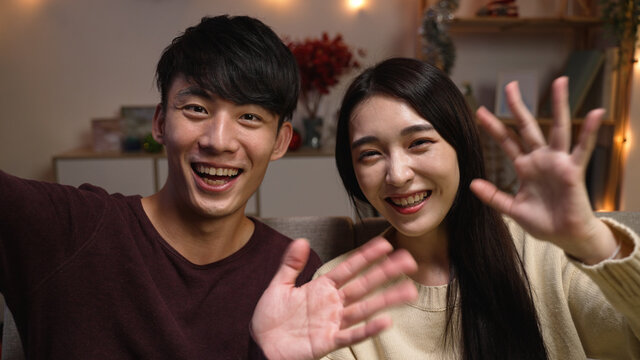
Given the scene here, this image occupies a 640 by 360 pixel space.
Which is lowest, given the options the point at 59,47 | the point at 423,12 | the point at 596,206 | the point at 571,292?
the point at 596,206

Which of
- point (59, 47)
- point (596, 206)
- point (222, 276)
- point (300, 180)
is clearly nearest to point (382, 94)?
point (222, 276)

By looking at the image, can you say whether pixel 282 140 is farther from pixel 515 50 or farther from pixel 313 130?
pixel 515 50

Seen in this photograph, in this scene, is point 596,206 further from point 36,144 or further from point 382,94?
point 36,144

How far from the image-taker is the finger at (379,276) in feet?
3.01

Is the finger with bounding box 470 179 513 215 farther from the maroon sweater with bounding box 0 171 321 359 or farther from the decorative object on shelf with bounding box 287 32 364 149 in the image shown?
the decorative object on shelf with bounding box 287 32 364 149

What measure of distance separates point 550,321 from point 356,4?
264cm

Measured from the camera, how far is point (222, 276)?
1268 mm

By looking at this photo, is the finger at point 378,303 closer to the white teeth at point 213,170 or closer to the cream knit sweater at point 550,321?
the cream knit sweater at point 550,321

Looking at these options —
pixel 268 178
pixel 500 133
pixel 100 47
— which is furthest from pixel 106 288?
pixel 100 47

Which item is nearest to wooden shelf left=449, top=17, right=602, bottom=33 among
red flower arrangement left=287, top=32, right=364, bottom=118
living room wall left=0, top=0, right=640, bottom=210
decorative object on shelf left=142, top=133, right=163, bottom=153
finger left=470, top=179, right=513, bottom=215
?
living room wall left=0, top=0, right=640, bottom=210

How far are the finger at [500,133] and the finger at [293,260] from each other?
39cm

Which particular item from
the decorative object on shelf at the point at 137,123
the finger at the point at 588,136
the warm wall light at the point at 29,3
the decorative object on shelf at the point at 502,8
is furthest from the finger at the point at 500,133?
the warm wall light at the point at 29,3

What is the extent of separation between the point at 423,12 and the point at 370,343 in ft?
7.98

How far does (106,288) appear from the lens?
1161 mm
